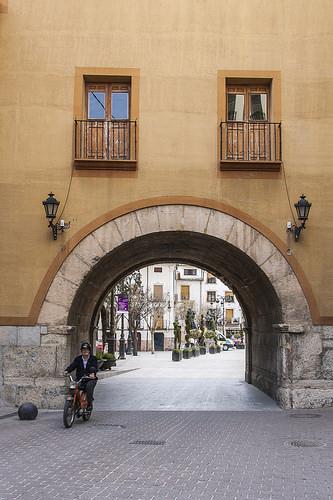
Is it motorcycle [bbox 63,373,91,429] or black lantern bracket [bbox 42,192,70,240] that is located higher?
black lantern bracket [bbox 42,192,70,240]

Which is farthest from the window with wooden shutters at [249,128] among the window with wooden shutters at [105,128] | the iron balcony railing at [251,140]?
the window with wooden shutters at [105,128]

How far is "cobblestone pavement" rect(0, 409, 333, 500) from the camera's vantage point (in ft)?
21.5

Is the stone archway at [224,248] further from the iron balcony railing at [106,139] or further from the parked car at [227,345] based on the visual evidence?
the parked car at [227,345]

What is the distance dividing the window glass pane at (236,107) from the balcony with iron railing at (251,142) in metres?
0.26

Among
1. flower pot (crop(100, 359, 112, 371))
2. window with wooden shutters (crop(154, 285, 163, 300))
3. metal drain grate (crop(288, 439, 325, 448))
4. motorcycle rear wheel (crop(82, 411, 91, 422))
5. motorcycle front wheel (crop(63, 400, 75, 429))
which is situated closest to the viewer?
metal drain grate (crop(288, 439, 325, 448))

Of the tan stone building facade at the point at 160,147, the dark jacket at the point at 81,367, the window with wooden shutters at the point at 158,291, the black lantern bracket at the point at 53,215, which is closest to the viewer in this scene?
the dark jacket at the point at 81,367

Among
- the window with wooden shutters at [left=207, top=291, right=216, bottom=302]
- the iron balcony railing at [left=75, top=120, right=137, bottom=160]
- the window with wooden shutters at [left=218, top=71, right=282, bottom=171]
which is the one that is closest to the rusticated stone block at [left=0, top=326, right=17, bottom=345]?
the iron balcony railing at [left=75, top=120, right=137, bottom=160]

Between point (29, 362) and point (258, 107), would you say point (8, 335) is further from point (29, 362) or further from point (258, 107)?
point (258, 107)

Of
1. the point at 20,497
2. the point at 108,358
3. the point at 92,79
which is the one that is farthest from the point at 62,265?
the point at 108,358

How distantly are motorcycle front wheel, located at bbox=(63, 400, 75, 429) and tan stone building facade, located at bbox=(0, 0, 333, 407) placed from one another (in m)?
2.27

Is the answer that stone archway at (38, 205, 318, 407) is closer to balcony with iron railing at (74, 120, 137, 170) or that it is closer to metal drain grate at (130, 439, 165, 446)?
balcony with iron railing at (74, 120, 137, 170)

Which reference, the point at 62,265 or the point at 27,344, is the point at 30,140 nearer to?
the point at 62,265

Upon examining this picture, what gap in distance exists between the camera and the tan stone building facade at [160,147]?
529 inches

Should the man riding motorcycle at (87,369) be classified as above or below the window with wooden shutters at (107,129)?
below
